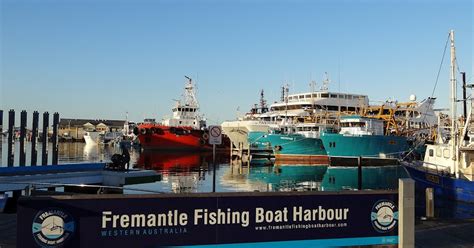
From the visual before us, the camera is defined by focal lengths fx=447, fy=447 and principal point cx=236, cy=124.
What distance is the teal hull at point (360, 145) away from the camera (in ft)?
191

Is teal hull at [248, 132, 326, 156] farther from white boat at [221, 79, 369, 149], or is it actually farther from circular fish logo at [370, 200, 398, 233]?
circular fish logo at [370, 200, 398, 233]

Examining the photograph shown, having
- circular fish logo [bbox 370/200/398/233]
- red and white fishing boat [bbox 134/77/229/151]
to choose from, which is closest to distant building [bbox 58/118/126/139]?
red and white fishing boat [bbox 134/77/229/151]

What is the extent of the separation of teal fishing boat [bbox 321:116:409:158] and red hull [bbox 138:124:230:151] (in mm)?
28019

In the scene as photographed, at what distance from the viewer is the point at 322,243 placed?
7.07m

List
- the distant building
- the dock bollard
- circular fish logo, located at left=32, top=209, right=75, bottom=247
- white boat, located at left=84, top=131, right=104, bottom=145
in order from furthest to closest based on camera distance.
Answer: the distant building, white boat, located at left=84, top=131, right=104, bottom=145, the dock bollard, circular fish logo, located at left=32, top=209, right=75, bottom=247

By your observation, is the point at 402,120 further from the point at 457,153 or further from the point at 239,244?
the point at 239,244

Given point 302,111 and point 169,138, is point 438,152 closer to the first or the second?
point 302,111

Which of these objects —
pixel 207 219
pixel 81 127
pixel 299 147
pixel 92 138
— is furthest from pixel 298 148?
pixel 81 127

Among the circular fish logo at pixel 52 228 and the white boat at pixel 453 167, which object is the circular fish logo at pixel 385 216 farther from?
the white boat at pixel 453 167

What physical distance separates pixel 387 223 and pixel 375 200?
44 centimetres

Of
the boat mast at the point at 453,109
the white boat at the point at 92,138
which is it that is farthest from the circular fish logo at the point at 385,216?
the white boat at the point at 92,138

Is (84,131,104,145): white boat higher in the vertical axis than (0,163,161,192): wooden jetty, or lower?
higher

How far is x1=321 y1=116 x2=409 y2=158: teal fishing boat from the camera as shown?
58219 millimetres

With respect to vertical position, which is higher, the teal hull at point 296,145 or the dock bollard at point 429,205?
the teal hull at point 296,145
